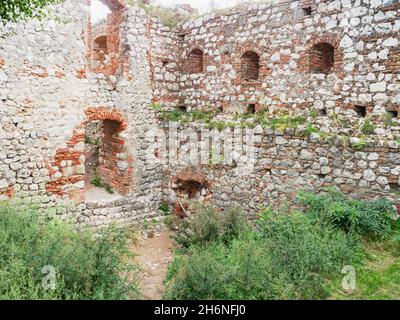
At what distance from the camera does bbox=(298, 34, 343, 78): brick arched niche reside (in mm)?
7523

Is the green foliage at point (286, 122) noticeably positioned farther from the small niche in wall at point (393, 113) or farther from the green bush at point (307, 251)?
the green bush at point (307, 251)

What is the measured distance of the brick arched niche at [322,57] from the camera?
752 cm

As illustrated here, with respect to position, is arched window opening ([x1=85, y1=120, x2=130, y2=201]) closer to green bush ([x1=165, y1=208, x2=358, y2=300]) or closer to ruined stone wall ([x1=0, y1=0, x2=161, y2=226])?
ruined stone wall ([x1=0, y1=0, x2=161, y2=226])

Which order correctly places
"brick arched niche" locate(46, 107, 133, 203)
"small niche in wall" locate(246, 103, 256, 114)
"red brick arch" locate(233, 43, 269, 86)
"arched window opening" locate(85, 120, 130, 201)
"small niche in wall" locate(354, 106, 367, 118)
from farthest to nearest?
1. "arched window opening" locate(85, 120, 130, 201)
2. "small niche in wall" locate(246, 103, 256, 114)
3. "red brick arch" locate(233, 43, 269, 86)
4. "brick arched niche" locate(46, 107, 133, 203)
5. "small niche in wall" locate(354, 106, 367, 118)

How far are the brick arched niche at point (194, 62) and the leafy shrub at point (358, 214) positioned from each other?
5229 mm

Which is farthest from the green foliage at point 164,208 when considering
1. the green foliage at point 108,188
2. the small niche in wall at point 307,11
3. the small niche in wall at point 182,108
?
the small niche in wall at point 307,11

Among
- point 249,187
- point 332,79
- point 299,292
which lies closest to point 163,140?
point 249,187

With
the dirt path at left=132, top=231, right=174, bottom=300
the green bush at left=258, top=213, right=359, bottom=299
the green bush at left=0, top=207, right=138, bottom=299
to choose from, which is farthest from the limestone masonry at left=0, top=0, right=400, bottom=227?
the green bush at left=0, top=207, right=138, bottom=299

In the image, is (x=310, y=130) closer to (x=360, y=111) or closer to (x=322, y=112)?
(x=322, y=112)

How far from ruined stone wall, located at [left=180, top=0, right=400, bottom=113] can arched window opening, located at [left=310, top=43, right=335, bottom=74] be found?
2.2 inches

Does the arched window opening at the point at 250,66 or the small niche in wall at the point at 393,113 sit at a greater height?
the arched window opening at the point at 250,66

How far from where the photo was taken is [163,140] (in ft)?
33.6
